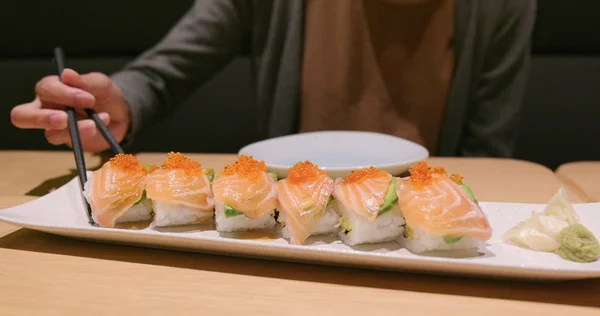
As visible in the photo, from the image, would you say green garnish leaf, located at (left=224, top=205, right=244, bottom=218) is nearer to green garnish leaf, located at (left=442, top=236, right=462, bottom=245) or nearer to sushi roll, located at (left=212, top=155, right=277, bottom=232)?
sushi roll, located at (left=212, top=155, right=277, bottom=232)

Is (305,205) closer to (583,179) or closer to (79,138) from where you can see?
(79,138)

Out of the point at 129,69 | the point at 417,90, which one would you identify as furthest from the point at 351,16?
the point at 129,69

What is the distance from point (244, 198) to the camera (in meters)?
0.76

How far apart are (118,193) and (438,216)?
515 millimetres

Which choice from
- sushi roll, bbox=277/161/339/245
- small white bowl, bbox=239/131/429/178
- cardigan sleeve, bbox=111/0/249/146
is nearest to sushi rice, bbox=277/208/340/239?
sushi roll, bbox=277/161/339/245

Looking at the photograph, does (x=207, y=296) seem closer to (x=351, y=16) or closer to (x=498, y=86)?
(x=351, y=16)

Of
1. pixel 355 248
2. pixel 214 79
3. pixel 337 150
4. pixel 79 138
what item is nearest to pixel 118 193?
pixel 79 138

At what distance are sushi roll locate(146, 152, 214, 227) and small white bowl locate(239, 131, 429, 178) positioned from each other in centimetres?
34

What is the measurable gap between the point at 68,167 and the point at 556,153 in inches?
81.2

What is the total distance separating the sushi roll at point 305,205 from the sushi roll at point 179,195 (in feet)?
0.42

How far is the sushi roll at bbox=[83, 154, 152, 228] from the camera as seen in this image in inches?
31.3

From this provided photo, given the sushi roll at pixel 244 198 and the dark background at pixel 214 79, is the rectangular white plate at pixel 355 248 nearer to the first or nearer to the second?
the sushi roll at pixel 244 198

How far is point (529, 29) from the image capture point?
1.78 m


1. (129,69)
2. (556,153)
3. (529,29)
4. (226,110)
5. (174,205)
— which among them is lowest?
(556,153)
